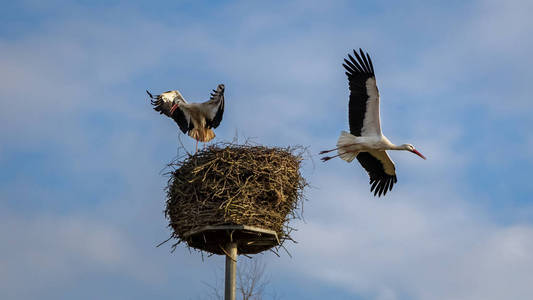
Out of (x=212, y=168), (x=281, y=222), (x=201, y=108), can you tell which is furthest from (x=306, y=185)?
(x=201, y=108)

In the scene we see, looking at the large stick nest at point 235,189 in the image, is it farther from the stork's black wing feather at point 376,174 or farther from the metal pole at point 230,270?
the stork's black wing feather at point 376,174

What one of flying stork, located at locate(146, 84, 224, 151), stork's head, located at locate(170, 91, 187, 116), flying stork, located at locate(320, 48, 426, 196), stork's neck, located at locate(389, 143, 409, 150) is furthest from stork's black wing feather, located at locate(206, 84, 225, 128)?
stork's neck, located at locate(389, 143, 409, 150)

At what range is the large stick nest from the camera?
9.03 meters

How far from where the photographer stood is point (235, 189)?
30.1ft

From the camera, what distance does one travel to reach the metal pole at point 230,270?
9039mm

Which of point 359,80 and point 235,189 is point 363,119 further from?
point 235,189

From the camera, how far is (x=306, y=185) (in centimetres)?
984

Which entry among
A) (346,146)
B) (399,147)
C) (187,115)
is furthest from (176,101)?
(399,147)

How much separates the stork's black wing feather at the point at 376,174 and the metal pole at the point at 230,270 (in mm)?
3705

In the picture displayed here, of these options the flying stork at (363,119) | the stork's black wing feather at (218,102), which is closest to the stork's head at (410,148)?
the flying stork at (363,119)

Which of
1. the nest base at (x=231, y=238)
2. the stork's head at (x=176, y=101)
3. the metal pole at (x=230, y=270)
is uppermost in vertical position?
the stork's head at (x=176, y=101)

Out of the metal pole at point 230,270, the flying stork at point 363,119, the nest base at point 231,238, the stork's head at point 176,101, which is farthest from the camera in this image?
the stork's head at point 176,101

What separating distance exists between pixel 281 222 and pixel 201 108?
366cm

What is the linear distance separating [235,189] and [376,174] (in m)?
3.92
